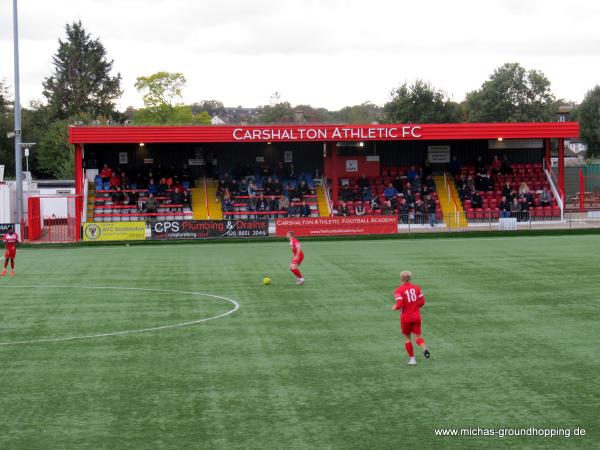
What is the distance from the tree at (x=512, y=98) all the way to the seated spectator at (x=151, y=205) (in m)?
65.6

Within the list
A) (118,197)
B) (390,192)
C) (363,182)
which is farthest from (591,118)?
(118,197)

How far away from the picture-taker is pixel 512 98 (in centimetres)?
10481

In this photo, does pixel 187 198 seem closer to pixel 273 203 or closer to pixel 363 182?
pixel 273 203

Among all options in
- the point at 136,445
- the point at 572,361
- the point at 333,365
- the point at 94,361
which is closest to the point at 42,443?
the point at 136,445

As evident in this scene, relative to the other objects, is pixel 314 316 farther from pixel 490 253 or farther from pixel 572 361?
pixel 490 253

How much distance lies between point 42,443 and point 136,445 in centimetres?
124

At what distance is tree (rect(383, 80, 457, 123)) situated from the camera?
99750 millimetres

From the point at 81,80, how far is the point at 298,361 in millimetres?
99920

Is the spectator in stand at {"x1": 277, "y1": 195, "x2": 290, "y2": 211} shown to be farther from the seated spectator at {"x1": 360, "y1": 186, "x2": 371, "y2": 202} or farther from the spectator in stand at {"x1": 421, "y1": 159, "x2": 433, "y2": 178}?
the spectator in stand at {"x1": 421, "y1": 159, "x2": 433, "y2": 178}

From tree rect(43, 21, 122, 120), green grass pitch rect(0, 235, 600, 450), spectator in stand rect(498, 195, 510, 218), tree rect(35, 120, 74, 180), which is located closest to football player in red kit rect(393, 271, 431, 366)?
green grass pitch rect(0, 235, 600, 450)

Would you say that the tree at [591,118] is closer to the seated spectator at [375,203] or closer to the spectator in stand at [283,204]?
the seated spectator at [375,203]

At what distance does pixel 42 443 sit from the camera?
10289 mm

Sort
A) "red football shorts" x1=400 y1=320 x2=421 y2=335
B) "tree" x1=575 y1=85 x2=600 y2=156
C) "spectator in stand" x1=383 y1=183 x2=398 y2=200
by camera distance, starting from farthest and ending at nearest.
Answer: "tree" x1=575 y1=85 x2=600 y2=156
"spectator in stand" x1=383 y1=183 x2=398 y2=200
"red football shorts" x1=400 y1=320 x2=421 y2=335

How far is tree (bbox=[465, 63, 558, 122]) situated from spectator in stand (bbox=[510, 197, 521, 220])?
56.6 metres
